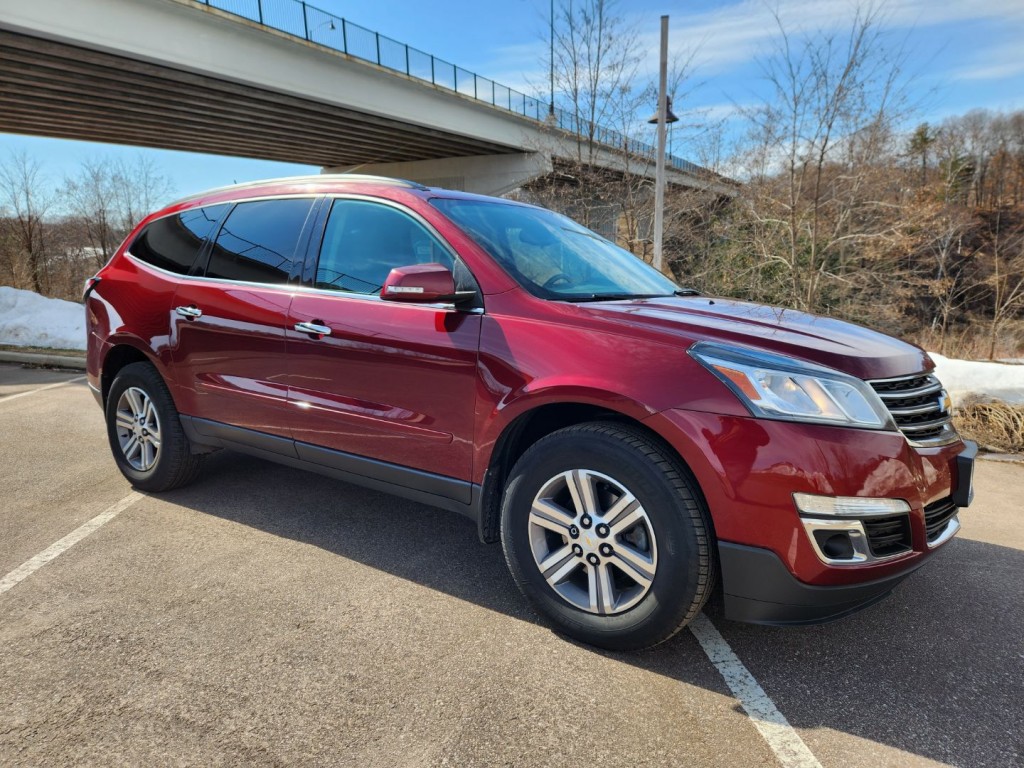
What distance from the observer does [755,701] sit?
221cm

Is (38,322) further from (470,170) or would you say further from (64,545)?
(470,170)

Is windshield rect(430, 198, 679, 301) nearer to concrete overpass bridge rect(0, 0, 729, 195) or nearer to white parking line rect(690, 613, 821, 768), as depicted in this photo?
white parking line rect(690, 613, 821, 768)

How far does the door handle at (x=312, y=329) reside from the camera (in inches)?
121

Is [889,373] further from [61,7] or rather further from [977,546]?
[61,7]

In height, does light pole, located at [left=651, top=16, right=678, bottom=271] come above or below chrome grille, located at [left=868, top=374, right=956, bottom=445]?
above

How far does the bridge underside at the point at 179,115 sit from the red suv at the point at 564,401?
17415 millimetres

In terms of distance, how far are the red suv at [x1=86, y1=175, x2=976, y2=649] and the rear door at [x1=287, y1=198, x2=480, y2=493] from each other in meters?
0.01

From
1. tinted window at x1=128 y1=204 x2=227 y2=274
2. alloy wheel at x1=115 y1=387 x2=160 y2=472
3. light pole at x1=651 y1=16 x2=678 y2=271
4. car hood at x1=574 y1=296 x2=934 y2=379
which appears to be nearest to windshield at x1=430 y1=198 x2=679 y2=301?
car hood at x1=574 y1=296 x2=934 y2=379

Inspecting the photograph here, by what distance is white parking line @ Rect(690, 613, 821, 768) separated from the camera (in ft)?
6.39

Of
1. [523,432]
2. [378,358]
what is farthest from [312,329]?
[523,432]

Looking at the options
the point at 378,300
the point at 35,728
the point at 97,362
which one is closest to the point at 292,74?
the point at 97,362

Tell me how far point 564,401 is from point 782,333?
2.91 feet

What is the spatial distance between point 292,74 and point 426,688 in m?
22.9

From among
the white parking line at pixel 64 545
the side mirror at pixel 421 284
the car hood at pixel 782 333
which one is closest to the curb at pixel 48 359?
the white parking line at pixel 64 545
